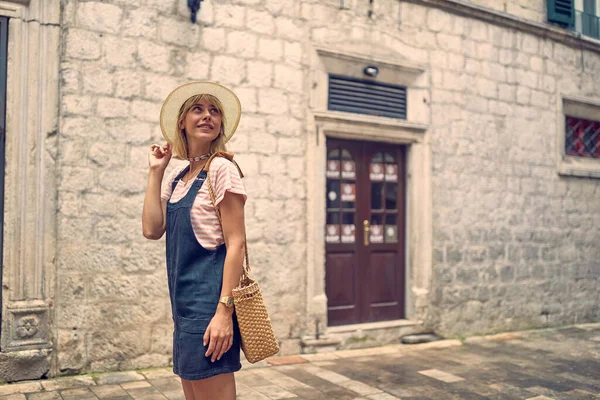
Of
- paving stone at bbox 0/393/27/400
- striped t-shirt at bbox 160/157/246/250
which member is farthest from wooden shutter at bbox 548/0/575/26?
paving stone at bbox 0/393/27/400

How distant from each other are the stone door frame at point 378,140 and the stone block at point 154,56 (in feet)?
A: 5.09

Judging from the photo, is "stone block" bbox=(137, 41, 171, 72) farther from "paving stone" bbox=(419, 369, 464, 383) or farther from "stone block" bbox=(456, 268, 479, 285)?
"stone block" bbox=(456, 268, 479, 285)

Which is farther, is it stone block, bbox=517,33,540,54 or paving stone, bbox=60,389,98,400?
stone block, bbox=517,33,540,54

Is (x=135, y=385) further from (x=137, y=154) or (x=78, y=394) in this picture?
(x=137, y=154)

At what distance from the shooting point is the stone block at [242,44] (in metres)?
5.73

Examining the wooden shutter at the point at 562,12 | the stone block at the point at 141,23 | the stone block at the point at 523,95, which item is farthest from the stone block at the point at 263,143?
the wooden shutter at the point at 562,12

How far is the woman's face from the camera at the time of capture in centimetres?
256

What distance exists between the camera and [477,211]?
7.49 m

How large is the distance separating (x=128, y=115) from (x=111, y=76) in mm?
355

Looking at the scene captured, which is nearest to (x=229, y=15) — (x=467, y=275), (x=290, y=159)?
(x=290, y=159)

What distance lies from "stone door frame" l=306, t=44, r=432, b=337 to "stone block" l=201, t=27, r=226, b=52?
101cm

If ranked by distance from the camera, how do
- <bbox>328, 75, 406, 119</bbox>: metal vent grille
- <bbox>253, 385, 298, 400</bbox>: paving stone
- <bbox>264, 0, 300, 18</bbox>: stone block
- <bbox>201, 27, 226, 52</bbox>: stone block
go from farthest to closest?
<bbox>328, 75, 406, 119</bbox>: metal vent grille → <bbox>264, 0, 300, 18</bbox>: stone block → <bbox>201, 27, 226, 52</bbox>: stone block → <bbox>253, 385, 298, 400</bbox>: paving stone

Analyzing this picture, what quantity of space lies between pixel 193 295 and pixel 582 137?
8162mm

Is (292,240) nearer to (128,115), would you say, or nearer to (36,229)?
(128,115)
